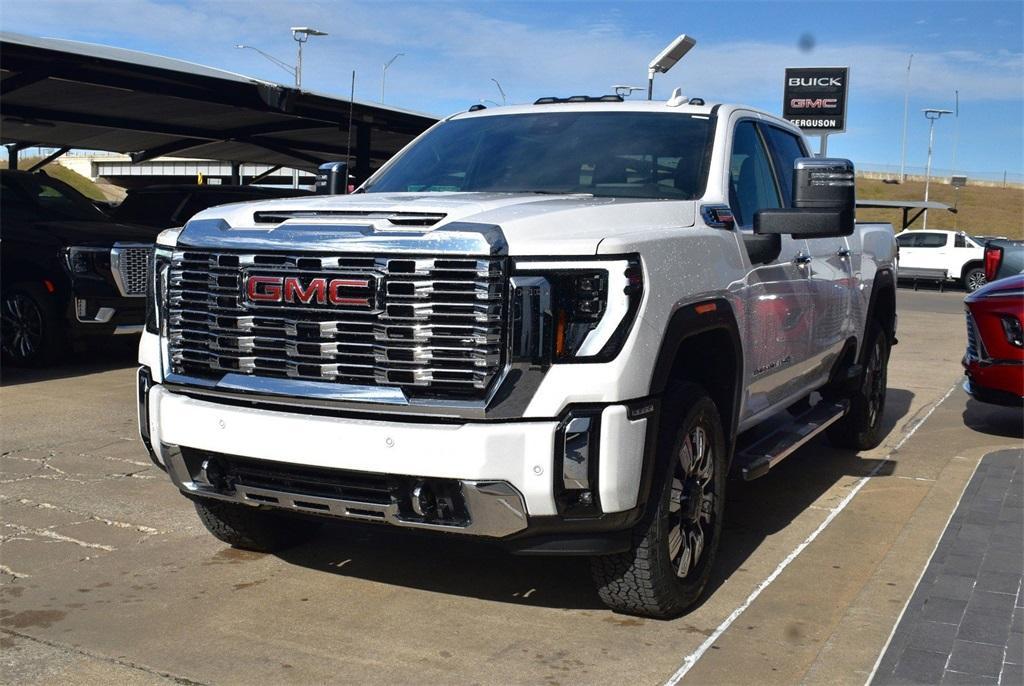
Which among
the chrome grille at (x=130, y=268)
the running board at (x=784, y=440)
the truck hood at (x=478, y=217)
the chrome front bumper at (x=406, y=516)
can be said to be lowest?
the running board at (x=784, y=440)

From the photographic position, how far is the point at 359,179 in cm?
1838

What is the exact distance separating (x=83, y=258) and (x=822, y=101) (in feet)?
97.8

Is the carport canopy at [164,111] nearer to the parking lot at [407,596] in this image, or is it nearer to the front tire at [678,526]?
the parking lot at [407,596]

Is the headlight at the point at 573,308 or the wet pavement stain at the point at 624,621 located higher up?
the headlight at the point at 573,308

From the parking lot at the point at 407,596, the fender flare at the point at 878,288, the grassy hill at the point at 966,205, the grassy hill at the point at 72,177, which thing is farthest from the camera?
the grassy hill at the point at 966,205

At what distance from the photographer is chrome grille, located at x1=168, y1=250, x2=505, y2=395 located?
3836 mm

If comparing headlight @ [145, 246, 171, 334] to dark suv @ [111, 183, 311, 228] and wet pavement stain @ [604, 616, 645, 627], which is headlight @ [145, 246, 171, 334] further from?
dark suv @ [111, 183, 311, 228]

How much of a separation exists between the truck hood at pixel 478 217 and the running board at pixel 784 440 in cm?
116

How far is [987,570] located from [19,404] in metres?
6.85

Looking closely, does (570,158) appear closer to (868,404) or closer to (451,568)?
(451,568)

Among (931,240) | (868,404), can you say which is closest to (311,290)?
(868,404)

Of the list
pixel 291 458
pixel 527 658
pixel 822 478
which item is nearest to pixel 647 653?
pixel 527 658

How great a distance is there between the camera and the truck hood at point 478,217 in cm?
392

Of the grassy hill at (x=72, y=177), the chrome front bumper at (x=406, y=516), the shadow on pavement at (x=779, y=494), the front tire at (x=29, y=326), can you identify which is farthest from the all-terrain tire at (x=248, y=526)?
the grassy hill at (x=72, y=177)
